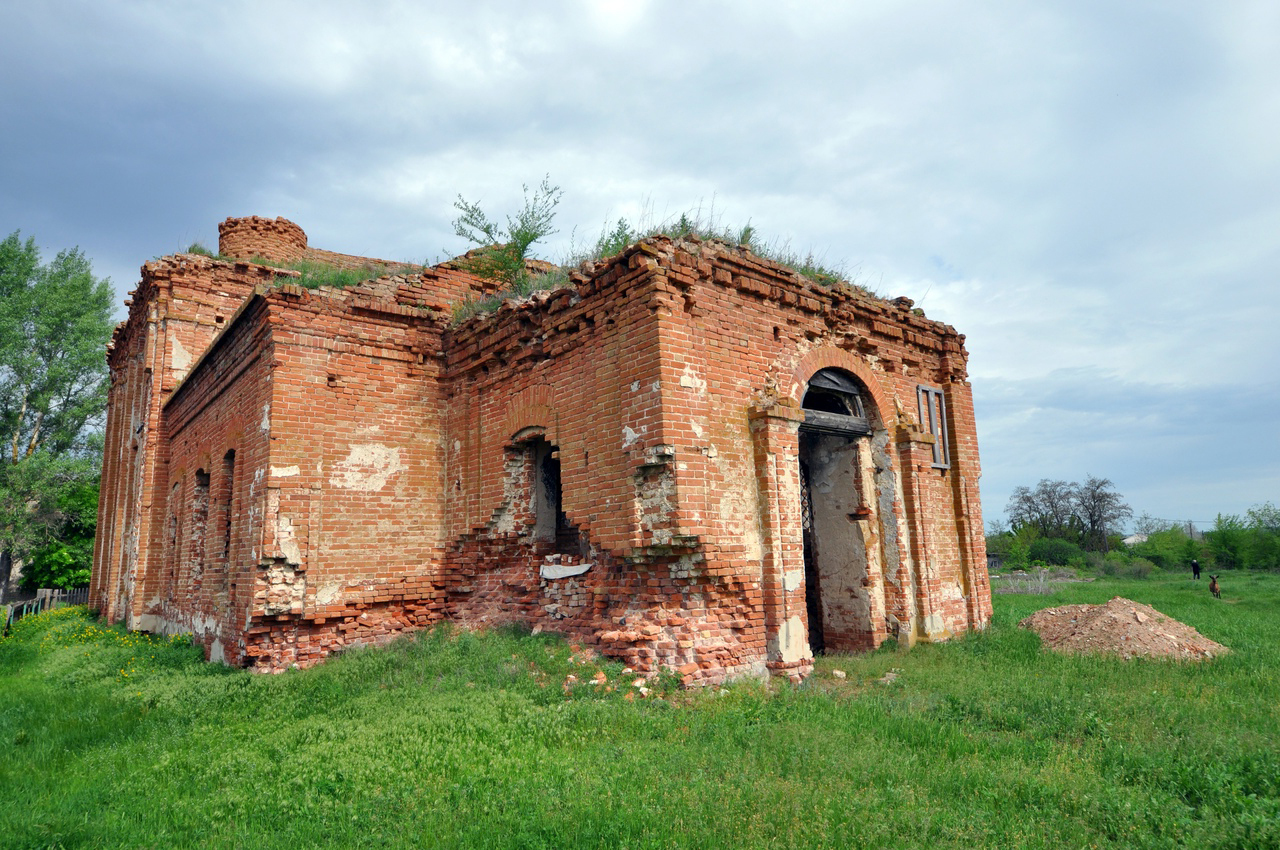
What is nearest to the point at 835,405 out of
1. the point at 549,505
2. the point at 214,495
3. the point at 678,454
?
the point at 678,454

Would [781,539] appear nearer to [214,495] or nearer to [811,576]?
[811,576]

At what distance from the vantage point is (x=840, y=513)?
345 inches

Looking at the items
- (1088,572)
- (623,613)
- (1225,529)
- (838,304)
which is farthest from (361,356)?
(1225,529)

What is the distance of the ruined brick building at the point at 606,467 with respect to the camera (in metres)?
6.80

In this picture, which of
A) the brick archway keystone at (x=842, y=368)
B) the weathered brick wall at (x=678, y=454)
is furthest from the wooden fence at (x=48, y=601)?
the brick archway keystone at (x=842, y=368)

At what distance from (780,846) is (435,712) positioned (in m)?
3.19

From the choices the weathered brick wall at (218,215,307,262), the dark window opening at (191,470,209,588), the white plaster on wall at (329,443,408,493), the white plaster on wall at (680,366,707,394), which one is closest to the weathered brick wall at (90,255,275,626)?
the weathered brick wall at (218,215,307,262)

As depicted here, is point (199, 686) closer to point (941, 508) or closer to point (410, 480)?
point (410, 480)

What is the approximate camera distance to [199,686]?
23.5ft

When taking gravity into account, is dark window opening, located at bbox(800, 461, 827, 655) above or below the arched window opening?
below

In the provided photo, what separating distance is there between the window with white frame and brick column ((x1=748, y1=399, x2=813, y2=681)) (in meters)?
2.97

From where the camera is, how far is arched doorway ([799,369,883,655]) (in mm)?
8414

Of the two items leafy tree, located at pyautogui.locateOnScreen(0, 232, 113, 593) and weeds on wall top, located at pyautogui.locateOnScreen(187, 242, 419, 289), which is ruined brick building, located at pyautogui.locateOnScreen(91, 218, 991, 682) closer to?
weeds on wall top, located at pyautogui.locateOnScreen(187, 242, 419, 289)

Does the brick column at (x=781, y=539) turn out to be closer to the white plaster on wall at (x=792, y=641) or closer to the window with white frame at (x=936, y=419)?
the white plaster on wall at (x=792, y=641)
